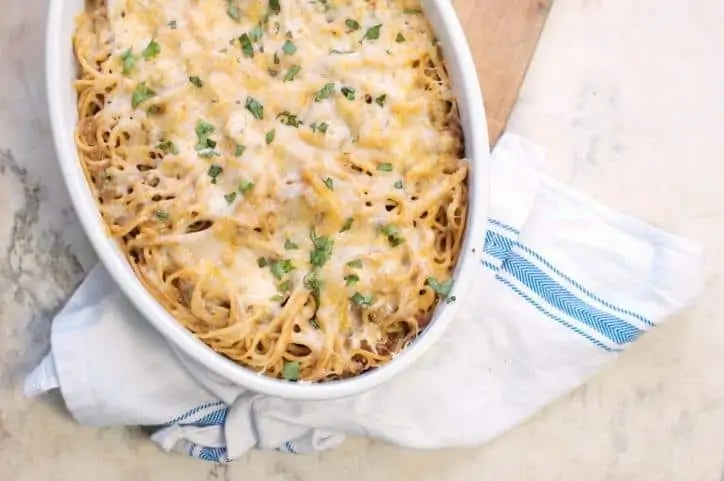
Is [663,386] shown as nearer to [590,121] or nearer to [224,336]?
[590,121]

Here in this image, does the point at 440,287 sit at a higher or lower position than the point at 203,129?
lower

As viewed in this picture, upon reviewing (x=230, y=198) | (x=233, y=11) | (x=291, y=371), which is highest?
(x=233, y=11)

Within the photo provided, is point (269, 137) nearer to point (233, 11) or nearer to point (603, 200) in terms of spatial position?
point (233, 11)

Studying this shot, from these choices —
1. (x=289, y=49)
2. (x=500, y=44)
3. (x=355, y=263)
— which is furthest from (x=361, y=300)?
(x=500, y=44)

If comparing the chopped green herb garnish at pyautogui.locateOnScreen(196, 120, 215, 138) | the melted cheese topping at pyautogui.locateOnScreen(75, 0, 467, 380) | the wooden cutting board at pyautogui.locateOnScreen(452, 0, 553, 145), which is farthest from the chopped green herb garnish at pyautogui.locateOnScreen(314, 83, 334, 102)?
the wooden cutting board at pyautogui.locateOnScreen(452, 0, 553, 145)

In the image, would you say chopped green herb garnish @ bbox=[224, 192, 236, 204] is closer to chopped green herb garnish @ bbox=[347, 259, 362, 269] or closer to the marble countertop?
chopped green herb garnish @ bbox=[347, 259, 362, 269]

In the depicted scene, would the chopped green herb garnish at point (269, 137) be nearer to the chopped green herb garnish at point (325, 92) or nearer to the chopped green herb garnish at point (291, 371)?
the chopped green herb garnish at point (325, 92)
